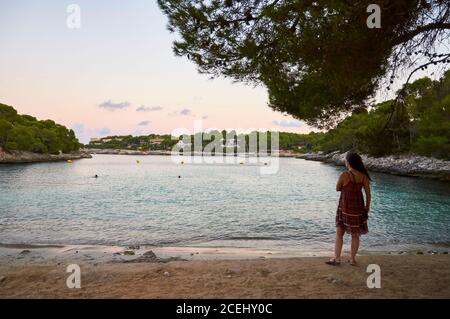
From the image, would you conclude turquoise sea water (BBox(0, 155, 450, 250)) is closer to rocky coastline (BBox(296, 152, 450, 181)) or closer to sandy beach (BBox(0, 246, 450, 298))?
sandy beach (BBox(0, 246, 450, 298))

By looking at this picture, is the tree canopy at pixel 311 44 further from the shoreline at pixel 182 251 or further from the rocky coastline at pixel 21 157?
the rocky coastline at pixel 21 157

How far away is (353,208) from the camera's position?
7.38 m

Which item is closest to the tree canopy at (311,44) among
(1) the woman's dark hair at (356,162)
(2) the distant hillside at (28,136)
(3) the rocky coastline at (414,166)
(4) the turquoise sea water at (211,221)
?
(1) the woman's dark hair at (356,162)

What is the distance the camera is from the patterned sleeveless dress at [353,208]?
7.32m

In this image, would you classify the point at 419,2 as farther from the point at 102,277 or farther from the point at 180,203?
the point at 180,203

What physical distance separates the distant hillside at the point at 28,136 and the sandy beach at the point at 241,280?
9975 centimetres

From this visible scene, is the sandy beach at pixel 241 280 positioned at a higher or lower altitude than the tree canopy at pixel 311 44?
lower

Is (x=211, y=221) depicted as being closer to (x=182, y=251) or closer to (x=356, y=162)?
(x=182, y=251)

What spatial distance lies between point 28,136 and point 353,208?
114 m

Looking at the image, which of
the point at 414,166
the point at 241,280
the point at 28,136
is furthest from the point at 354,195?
the point at 28,136
